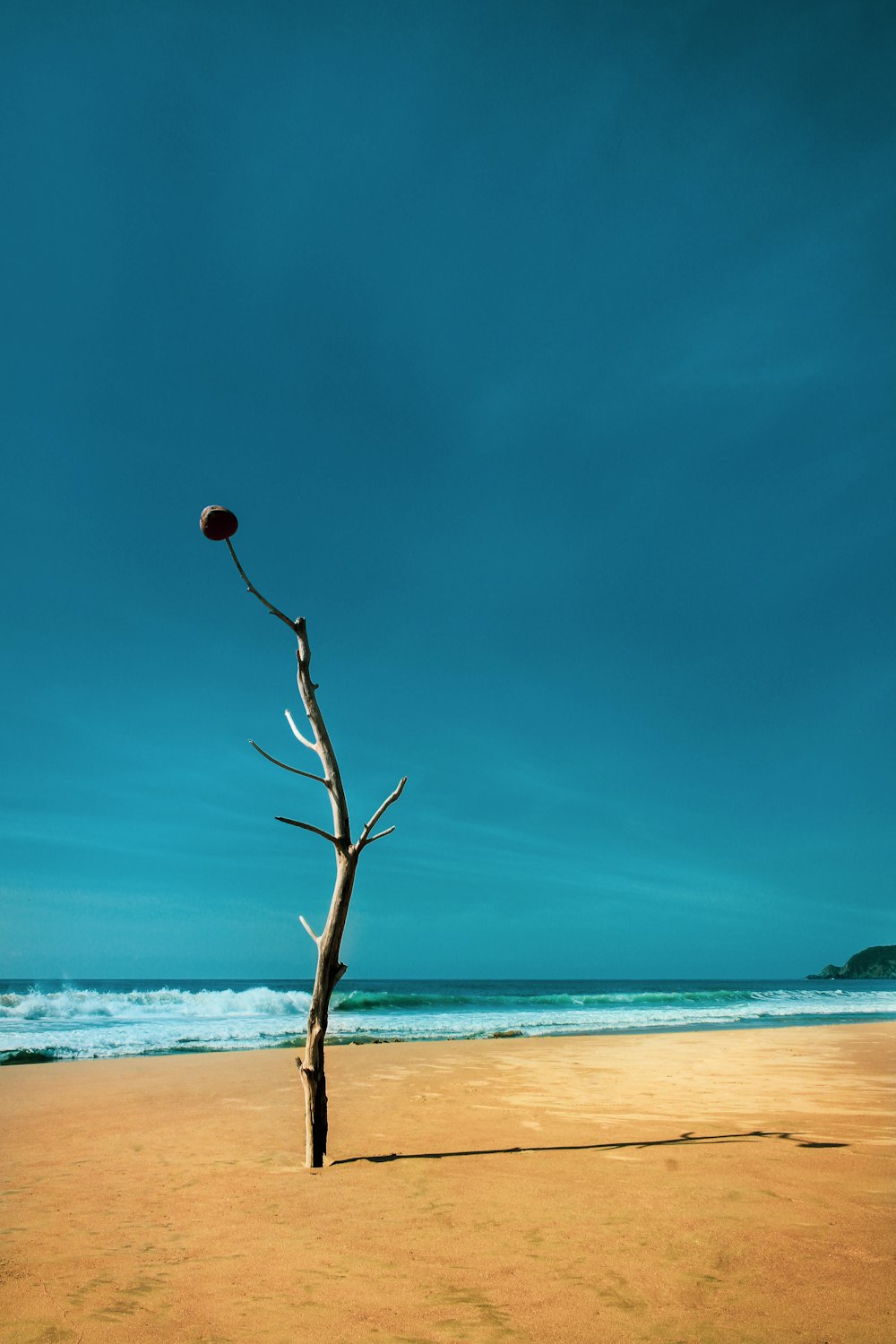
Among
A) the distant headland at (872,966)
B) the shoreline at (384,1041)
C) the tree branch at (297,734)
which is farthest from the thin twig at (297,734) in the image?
the distant headland at (872,966)

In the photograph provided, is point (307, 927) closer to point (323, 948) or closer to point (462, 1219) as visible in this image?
point (323, 948)

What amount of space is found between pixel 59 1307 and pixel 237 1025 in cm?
2634

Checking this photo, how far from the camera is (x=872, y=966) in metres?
163

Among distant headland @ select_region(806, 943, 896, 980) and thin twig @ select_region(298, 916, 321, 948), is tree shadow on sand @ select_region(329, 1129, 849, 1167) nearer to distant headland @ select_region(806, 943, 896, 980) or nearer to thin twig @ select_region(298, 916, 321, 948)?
thin twig @ select_region(298, 916, 321, 948)

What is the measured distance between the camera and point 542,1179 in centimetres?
627

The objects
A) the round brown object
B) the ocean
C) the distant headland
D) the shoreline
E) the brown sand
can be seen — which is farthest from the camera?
the distant headland

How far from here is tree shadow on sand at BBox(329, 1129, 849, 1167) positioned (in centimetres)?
722

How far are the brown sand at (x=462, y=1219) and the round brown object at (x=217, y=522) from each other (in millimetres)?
5300

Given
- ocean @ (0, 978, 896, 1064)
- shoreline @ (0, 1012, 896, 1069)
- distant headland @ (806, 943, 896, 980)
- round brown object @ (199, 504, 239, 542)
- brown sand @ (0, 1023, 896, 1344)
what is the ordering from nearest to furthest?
brown sand @ (0, 1023, 896, 1344), round brown object @ (199, 504, 239, 542), shoreline @ (0, 1012, 896, 1069), ocean @ (0, 978, 896, 1064), distant headland @ (806, 943, 896, 980)

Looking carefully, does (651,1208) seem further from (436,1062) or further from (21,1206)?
(436,1062)

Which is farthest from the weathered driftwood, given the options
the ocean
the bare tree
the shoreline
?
the ocean

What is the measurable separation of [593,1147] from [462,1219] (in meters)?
2.70

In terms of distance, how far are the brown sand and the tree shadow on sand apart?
0.15 ft

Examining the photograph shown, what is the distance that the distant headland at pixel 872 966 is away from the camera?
15875cm
